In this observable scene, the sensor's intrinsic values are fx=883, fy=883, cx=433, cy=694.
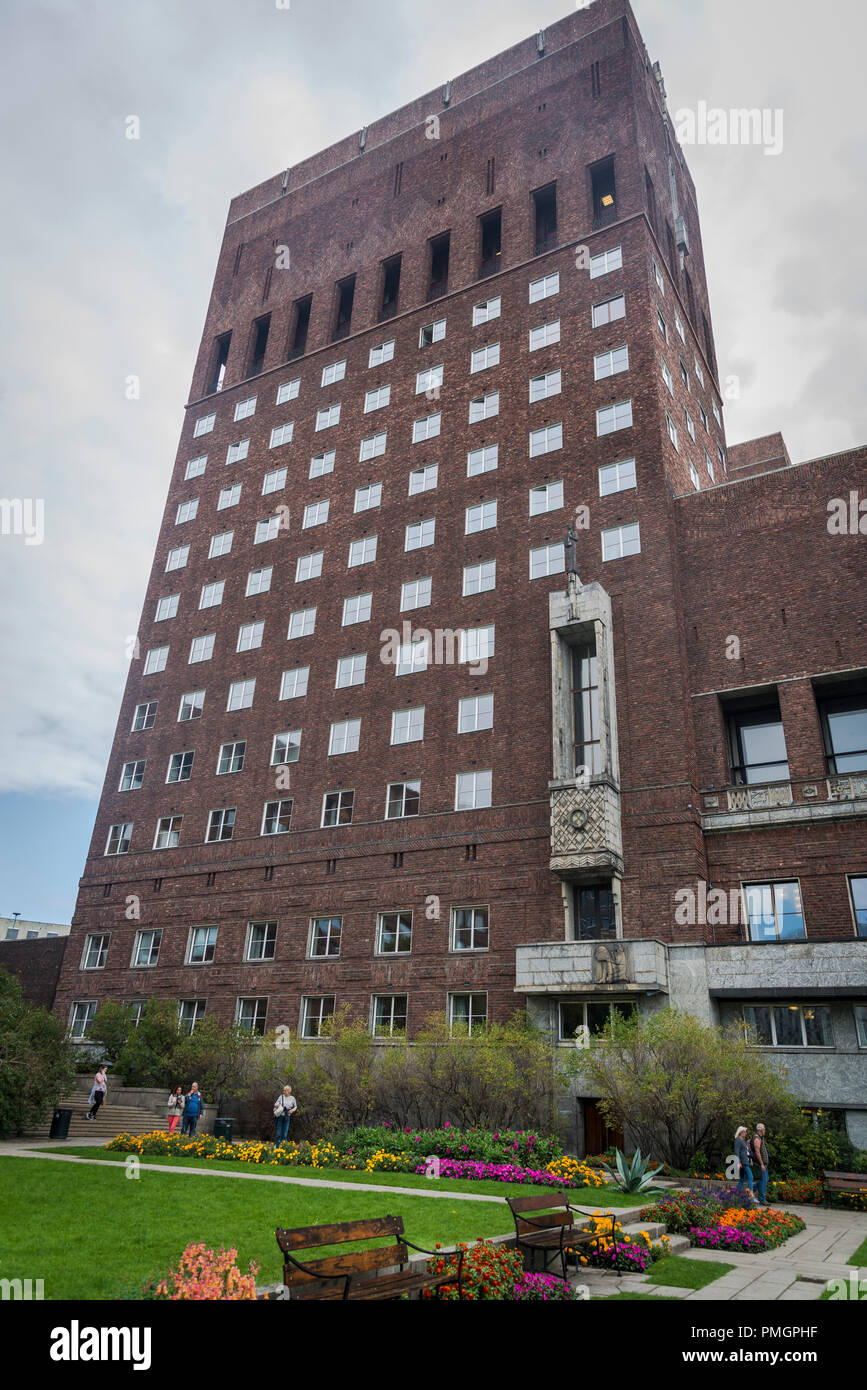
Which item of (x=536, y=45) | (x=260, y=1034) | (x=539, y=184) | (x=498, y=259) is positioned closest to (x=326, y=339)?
(x=498, y=259)

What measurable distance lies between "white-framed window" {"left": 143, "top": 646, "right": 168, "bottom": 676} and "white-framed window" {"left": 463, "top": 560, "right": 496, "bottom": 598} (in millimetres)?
18751

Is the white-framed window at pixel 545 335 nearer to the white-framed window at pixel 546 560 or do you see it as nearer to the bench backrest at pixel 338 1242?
the white-framed window at pixel 546 560

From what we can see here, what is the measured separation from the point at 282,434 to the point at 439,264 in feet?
43.3

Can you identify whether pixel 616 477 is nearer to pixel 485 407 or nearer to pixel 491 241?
pixel 485 407

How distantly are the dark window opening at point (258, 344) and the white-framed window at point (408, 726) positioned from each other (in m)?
29.1

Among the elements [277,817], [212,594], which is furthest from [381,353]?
[277,817]

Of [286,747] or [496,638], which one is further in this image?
[286,747]

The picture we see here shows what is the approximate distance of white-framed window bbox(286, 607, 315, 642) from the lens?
141ft

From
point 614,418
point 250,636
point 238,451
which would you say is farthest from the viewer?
point 238,451

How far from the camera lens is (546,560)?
3659 centimetres

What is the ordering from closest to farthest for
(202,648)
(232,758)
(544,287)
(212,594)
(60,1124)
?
1. (60,1124)
2. (232,758)
3. (544,287)
4. (202,648)
5. (212,594)

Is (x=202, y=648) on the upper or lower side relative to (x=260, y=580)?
lower

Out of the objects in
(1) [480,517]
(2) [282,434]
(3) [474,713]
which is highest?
(2) [282,434]
